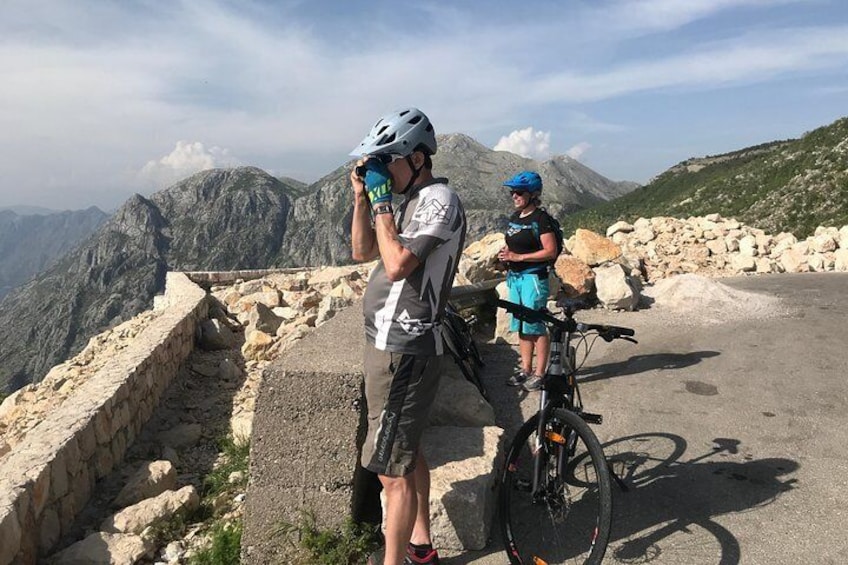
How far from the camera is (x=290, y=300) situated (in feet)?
40.8

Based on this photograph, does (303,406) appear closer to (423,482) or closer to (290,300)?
(423,482)

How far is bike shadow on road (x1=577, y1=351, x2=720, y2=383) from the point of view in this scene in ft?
22.0

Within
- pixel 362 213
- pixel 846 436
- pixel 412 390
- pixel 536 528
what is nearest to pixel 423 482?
pixel 412 390

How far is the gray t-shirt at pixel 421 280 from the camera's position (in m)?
2.82

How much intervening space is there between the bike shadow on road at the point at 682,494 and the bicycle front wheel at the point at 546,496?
254mm

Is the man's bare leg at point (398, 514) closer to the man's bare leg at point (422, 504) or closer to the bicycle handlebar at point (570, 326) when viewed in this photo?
the man's bare leg at point (422, 504)

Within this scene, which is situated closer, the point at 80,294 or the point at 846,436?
the point at 846,436

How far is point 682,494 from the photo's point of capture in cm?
412

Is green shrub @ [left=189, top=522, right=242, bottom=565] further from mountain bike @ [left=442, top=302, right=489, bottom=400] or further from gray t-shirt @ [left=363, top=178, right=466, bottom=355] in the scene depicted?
mountain bike @ [left=442, top=302, right=489, bottom=400]

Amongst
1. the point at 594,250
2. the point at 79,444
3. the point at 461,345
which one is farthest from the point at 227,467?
the point at 594,250

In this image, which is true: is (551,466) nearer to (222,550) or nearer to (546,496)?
(546,496)

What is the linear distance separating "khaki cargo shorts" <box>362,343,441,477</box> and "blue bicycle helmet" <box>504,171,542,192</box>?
2919 mm

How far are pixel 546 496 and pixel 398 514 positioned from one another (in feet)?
3.25

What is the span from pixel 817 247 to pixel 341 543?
15.5 m
